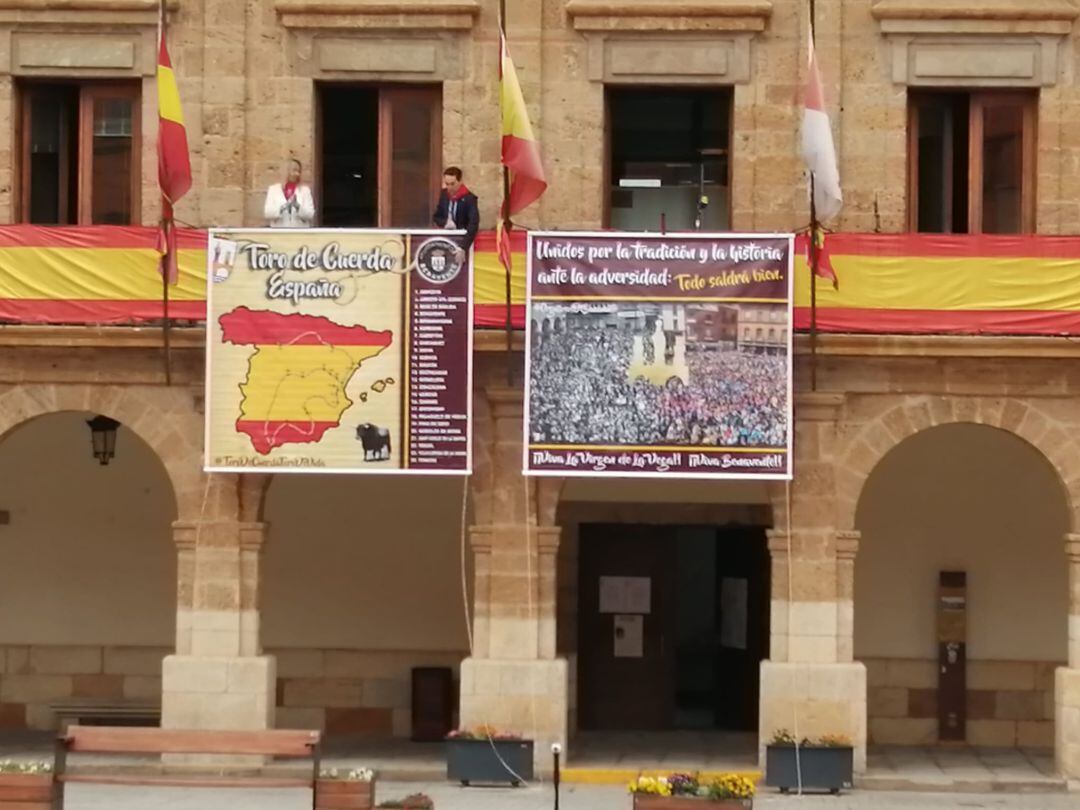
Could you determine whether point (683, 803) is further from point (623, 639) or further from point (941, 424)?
point (623, 639)

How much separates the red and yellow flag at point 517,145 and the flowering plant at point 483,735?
5.29 m

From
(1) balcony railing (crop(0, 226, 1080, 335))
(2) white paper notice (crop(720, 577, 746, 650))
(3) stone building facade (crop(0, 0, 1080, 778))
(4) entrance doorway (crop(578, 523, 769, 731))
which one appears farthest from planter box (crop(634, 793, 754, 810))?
(2) white paper notice (crop(720, 577, 746, 650))

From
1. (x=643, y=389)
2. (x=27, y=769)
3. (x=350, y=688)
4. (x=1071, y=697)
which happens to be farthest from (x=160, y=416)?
(x=1071, y=697)

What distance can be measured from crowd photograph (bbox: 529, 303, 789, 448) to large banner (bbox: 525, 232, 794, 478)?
0.03 ft

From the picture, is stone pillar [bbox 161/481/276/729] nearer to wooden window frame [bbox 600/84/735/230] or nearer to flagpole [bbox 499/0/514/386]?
flagpole [bbox 499/0/514/386]

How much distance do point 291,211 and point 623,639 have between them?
23.2 ft

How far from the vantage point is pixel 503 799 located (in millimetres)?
24000

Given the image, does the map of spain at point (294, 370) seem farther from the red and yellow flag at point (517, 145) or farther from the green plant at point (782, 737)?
the green plant at point (782, 737)

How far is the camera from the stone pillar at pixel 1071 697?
24969mm

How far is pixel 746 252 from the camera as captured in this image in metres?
24.8

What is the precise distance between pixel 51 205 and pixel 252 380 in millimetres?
3299

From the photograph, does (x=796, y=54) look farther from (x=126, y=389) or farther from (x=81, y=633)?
(x=81, y=633)

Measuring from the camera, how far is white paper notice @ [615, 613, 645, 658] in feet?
95.8

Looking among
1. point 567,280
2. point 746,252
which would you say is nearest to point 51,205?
point 567,280
